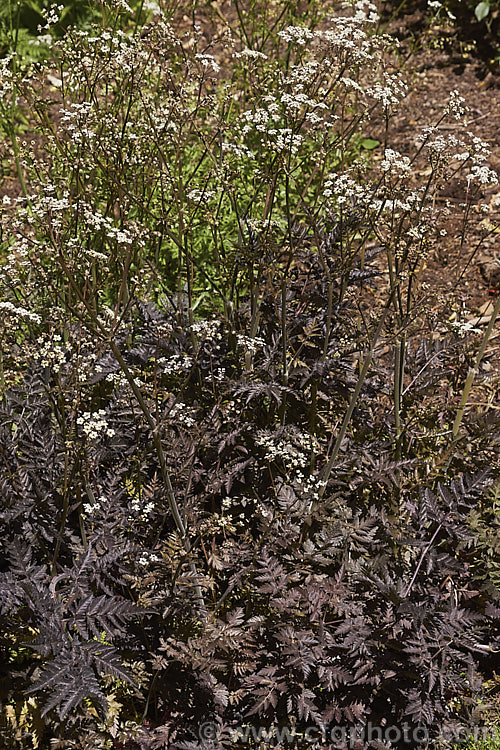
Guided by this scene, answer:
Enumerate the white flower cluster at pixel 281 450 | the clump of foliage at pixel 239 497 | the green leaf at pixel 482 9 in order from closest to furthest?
1. the clump of foliage at pixel 239 497
2. the white flower cluster at pixel 281 450
3. the green leaf at pixel 482 9

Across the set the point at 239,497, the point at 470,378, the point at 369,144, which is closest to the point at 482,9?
the point at 369,144

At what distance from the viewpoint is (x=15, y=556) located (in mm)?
2695

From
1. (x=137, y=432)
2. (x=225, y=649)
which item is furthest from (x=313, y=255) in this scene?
(x=225, y=649)

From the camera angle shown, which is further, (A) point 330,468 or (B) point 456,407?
(B) point 456,407

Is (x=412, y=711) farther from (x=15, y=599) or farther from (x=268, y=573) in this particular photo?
(x=15, y=599)

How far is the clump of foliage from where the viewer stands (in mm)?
2707

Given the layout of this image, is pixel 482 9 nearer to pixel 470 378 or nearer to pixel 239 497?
pixel 470 378

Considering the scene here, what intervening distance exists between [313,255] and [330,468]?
1.31 m

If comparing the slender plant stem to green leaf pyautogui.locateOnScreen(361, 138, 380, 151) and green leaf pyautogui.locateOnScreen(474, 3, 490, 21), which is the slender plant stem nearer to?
green leaf pyautogui.locateOnScreen(361, 138, 380, 151)

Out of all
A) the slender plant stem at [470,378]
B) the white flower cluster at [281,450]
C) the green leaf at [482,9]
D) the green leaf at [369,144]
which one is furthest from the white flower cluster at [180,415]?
the green leaf at [482,9]

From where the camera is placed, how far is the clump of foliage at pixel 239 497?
8.88 ft

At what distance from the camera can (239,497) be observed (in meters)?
3.37

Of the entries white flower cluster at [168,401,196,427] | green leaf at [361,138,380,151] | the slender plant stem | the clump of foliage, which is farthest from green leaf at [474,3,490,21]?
white flower cluster at [168,401,196,427]

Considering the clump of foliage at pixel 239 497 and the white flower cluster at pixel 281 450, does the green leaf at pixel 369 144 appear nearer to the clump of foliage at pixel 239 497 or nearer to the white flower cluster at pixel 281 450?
the clump of foliage at pixel 239 497
